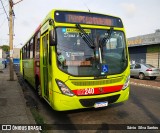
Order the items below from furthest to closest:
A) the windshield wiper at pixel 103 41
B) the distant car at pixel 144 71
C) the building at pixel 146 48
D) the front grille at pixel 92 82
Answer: the building at pixel 146 48 < the distant car at pixel 144 71 < the windshield wiper at pixel 103 41 < the front grille at pixel 92 82

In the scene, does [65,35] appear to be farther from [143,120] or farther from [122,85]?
[143,120]

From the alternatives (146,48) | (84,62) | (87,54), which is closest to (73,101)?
(84,62)

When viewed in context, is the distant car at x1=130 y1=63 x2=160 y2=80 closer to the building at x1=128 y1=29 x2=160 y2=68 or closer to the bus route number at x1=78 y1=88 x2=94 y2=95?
the building at x1=128 y1=29 x2=160 y2=68

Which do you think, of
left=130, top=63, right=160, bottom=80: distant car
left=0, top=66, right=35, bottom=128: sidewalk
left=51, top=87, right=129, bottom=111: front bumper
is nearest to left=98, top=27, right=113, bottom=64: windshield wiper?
left=51, top=87, right=129, bottom=111: front bumper

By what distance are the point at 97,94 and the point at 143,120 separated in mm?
1489

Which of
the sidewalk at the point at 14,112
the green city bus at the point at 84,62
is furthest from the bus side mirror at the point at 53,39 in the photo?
the sidewalk at the point at 14,112

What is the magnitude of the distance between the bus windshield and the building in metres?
22.9

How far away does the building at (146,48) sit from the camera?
1133 inches

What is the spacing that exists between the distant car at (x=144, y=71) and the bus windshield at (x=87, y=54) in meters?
13.2

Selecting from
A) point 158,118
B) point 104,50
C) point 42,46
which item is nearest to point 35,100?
point 42,46

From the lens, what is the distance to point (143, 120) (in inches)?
249

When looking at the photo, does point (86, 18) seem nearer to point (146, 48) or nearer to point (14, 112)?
point (14, 112)

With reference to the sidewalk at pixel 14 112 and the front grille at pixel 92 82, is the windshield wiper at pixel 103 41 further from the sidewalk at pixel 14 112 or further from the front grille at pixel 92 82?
the sidewalk at pixel 14 112

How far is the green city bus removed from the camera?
5.98 meters
